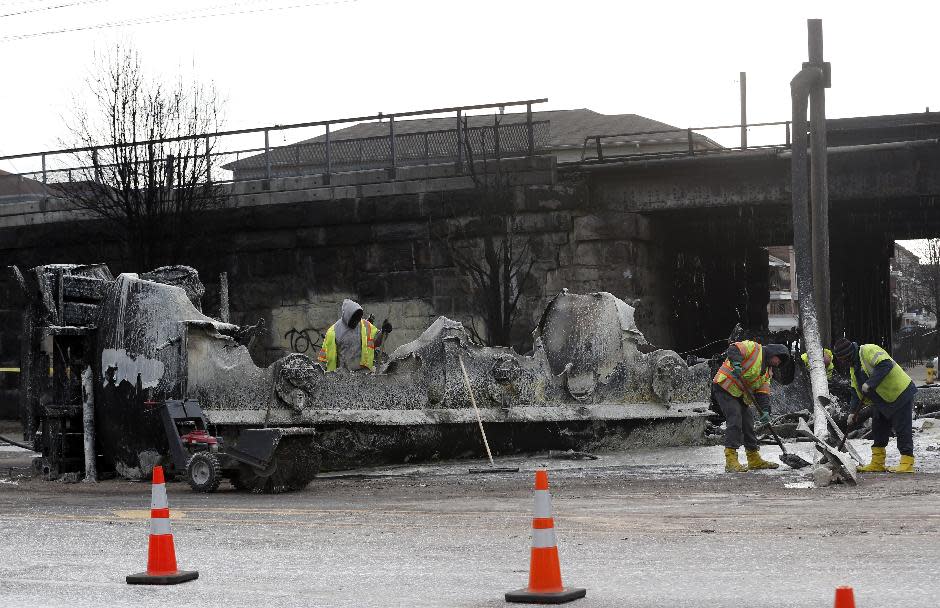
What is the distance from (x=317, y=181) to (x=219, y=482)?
1428cm

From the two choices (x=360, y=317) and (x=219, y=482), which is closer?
(x=219, y=482)

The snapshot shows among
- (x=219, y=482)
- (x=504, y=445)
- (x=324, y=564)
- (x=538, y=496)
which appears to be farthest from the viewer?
(x=504, y=445)

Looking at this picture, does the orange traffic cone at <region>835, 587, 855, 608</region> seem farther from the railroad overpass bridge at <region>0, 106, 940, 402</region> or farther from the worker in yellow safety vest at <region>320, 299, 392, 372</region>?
the railroad overpass bridge at <region>0, 106, 940, 402</region>

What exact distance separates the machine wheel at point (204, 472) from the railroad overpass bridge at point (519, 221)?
13.1 m

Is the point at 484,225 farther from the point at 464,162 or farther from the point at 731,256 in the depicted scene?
the point at 731,256

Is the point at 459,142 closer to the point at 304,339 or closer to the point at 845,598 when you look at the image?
the point at 304,339

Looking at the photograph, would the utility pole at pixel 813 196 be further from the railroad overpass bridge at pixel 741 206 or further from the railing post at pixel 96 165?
the railing post at pixel 96 165

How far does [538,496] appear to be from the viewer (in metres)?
6.70

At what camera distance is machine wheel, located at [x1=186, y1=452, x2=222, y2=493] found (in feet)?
44.5

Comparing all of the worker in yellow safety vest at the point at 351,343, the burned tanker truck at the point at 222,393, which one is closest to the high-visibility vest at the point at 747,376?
the burned tanker truck at the point at 222,393

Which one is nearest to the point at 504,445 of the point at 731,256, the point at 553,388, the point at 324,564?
the point at 553,388

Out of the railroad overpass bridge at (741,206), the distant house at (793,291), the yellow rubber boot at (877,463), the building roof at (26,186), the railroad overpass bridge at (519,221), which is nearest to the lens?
the yellow rubber boot at (877,463)

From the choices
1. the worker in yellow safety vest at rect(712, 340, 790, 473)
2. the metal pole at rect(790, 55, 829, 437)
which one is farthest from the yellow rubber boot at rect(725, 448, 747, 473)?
the metal pole at rect(790, 55, 829, 437)

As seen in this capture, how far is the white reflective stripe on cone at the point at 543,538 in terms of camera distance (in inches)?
263
